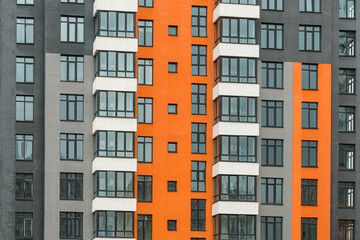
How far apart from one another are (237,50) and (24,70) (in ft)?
47.5

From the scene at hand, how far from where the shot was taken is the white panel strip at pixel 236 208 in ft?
190

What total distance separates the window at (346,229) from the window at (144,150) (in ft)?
45.9

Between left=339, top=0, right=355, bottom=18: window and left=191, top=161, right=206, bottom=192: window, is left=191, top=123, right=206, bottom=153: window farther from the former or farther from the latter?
left=339, top=0, right=355, bottom=18: window

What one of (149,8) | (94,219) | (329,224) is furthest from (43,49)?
(329,224)

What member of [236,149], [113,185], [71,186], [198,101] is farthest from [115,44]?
[236,149]

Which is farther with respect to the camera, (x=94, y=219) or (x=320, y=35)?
(x=320, y=35)

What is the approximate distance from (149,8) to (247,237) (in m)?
17.0

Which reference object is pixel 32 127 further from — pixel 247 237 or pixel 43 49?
pixel 247 237

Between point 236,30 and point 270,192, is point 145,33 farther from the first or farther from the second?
point 270,192

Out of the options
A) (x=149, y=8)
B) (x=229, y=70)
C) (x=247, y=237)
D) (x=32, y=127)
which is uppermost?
(x=149, y=8)

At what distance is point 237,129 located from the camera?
194ft

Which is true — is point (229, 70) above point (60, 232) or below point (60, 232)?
above

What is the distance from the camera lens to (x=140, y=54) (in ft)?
197

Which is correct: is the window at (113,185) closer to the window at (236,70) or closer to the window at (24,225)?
the window at (24,225)
